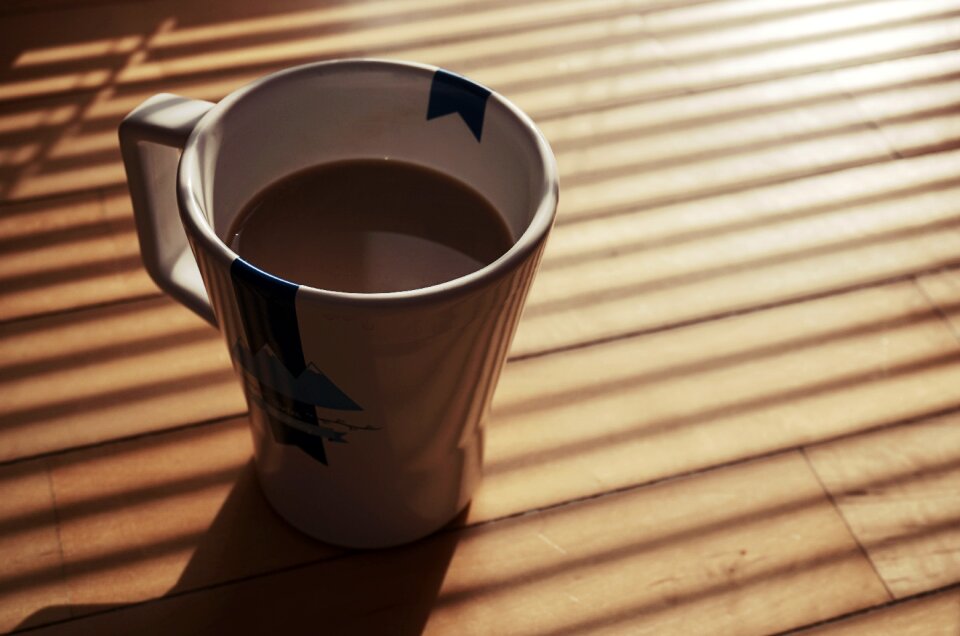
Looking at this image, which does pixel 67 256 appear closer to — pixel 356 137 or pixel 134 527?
pixel 134 527

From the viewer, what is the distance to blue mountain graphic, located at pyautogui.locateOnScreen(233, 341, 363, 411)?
585 millimetres

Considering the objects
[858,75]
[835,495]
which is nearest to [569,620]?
[835,495]

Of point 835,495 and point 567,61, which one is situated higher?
point 567,61

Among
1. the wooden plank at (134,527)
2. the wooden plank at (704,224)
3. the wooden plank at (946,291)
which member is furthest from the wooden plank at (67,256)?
the wooden plank at (946,291)

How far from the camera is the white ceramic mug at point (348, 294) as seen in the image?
0.55 meters

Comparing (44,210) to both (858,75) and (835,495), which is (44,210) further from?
(858,75)

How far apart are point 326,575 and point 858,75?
84 centimetres

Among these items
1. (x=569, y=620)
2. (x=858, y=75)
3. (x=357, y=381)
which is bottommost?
(x=569, y=620)

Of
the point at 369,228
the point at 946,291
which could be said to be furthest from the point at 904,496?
the point at 369,228

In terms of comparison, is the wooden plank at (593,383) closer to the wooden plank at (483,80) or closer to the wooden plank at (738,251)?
the wooden plank at (738,251)

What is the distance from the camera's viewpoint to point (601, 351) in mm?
927

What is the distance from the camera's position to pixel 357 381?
0.58 meters

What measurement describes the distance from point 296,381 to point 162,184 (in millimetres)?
165

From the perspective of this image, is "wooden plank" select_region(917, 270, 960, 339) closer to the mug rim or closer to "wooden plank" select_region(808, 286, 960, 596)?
"wooden plank" select_region(808, 286, 960, 596)
